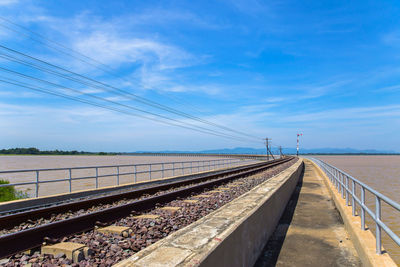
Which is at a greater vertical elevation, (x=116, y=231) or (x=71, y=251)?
(x=71, y=251)

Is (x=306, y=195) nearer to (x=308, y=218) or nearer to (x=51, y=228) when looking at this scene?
(x=308, y=218)

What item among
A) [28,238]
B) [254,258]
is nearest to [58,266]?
[28,238]

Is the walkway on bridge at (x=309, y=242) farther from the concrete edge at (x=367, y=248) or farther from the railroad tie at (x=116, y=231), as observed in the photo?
the railroad tie at (x=116, y=231)

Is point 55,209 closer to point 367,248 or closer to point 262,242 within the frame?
point 262,242

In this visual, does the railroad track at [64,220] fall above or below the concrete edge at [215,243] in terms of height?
below

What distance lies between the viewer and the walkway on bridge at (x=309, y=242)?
17.3 feet

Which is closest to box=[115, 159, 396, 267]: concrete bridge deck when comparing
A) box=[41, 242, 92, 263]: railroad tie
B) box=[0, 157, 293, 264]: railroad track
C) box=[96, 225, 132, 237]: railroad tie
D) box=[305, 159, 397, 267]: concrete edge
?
box=[305, 159, 397, 267]: concrete edge

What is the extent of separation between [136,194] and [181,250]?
848 cm

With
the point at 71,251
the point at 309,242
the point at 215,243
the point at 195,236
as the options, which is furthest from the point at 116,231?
the point at 309,242

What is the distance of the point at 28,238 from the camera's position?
5.10 metres

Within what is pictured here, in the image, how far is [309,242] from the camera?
6391 millimetres

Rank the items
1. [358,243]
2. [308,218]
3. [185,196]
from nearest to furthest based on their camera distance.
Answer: [358,243]
[308,218]
[185,196]

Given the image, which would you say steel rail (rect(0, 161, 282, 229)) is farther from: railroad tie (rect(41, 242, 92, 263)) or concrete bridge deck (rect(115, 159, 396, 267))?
concrete bridge deck (rect(115, 159, 396, 267))

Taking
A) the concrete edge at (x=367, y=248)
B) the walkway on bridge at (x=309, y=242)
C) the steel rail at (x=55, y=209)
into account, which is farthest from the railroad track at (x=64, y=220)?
the concrete edge at (x=367, y=248)
